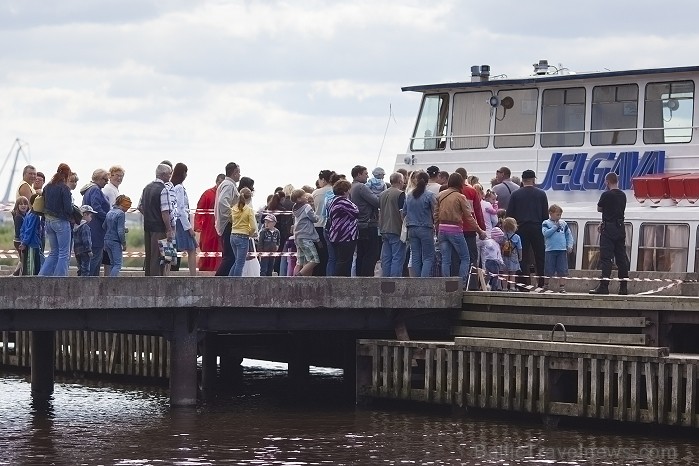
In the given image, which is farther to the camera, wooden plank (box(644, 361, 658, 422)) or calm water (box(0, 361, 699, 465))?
wooden plank (box(644, 361, 658, 422))

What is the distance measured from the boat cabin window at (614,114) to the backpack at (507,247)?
3790 millimetres

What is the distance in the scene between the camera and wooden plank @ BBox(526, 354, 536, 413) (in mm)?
20250

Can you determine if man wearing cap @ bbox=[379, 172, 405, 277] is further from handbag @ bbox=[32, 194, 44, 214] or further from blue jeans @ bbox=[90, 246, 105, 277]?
handbag @ bbox=[32, 194, 44, 214]

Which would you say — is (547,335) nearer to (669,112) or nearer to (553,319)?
(553,319)

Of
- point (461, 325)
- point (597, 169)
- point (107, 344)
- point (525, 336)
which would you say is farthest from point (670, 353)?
point (107, 344)

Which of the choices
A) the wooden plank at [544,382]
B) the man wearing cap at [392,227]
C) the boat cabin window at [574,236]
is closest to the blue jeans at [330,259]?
the man wearing cap at [392,227]

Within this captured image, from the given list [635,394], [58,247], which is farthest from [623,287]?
[58,247]

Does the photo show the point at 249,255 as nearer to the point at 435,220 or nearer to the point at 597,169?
the point at 435,220

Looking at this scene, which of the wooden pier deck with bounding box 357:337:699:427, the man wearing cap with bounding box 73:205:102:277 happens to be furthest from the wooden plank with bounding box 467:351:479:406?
the man wearing cap with bounding box 73:205:102:277

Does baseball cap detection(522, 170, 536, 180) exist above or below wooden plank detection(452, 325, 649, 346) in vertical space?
above

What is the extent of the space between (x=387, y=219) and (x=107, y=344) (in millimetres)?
7727

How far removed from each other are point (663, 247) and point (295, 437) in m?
7.86

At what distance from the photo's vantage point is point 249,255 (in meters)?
24.0

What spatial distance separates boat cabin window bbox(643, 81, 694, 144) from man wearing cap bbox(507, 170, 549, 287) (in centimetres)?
316
